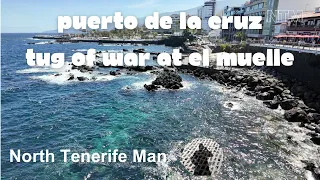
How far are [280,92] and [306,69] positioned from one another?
6323 millimetres

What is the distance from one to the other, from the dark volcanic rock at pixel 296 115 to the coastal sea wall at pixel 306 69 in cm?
848

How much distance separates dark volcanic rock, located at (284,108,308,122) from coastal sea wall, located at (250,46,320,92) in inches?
334

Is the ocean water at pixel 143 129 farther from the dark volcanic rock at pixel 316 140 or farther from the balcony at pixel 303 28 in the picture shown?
the balcony at pixel 303 28

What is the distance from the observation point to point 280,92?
43.9 meters

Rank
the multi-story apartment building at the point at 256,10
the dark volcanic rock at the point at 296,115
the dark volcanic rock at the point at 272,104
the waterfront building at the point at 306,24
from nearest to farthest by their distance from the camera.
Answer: the dark volcanic rock at the point at 296,115, the dark volcanic rock at the point at 272,104, the waterfront building at the point at 306,24, the multi-story apartment building at the point at 256,10

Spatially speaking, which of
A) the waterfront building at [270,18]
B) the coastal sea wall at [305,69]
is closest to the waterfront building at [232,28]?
the waterfront building at [270,18]

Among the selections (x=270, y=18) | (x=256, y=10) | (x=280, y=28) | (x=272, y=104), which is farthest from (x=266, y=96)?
(x=256, y=10)

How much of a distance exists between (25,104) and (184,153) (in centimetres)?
3220

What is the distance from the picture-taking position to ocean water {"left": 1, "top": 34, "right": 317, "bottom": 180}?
2308cm

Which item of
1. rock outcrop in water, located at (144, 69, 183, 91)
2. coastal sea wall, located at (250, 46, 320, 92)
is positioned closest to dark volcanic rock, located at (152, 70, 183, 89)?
rock outcrop in water, located at (144, 69, 183, 91)

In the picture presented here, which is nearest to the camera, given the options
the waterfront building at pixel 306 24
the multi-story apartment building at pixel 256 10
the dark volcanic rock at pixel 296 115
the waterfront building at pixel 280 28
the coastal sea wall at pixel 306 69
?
the dark volcanic rock at pixel 296 115

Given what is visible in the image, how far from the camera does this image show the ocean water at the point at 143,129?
23078 mm

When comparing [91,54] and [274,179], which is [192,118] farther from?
[91,54]

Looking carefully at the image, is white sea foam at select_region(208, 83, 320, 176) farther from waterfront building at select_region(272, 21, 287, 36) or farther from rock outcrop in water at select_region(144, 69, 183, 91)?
waterfront building at select_region(272, 21, 287, 36)
